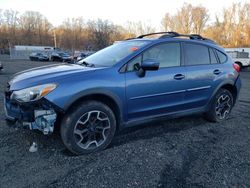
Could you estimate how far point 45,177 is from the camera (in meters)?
2.86

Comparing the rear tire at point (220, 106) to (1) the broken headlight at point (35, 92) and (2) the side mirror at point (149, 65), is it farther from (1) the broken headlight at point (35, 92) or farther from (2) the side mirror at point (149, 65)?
(1) the broken headlight at point (35, 92)

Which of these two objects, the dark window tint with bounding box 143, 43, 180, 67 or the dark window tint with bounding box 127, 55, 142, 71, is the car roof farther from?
the dark window tint with bounding box 127, 55, 142, 71

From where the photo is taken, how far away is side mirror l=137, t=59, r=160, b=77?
357 centimetres

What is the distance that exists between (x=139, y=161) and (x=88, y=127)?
863mm

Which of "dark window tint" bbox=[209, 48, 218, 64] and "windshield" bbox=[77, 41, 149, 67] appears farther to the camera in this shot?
"dark window tint" bbox=[209, 48, 218, 64]

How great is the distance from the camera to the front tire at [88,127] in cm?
324

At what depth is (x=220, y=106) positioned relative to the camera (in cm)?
504

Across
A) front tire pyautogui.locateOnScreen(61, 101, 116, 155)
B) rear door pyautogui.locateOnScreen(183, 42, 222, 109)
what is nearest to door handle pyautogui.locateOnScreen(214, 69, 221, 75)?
rear door pyautogui.locateOnScreen(183, 42, 222, 109)

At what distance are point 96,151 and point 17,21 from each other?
10580 cm

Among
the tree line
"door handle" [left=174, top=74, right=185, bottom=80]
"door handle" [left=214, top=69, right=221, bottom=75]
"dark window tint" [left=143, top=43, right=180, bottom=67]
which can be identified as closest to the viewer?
"dark window tint" [left=143, top=43, right=180, bottom=67]

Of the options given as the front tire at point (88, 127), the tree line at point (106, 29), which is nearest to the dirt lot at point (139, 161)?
the front tire at point (88, 127)

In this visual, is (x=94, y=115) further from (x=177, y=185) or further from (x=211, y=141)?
(x=211, y=141)

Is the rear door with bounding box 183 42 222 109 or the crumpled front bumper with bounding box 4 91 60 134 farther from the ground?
the rear door with bounding box 183 42 222 109

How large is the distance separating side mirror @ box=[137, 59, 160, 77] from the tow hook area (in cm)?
142
